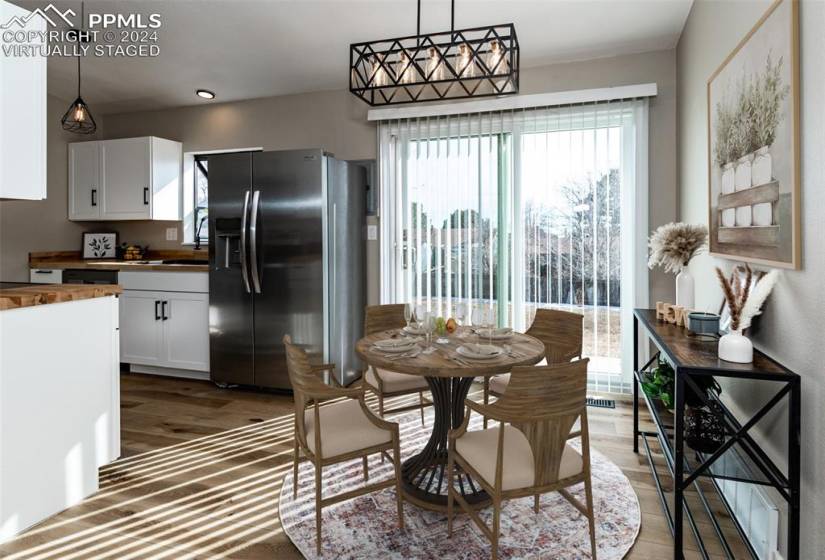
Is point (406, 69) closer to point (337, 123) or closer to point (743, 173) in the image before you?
point (743, 173)

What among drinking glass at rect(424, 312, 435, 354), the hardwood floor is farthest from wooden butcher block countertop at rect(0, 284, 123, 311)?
drinking glass at rect(424, 312, 435, 354)

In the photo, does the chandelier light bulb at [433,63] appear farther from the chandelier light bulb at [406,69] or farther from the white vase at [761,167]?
the white vase at [761,167]

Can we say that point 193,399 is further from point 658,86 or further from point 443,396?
point 658,86

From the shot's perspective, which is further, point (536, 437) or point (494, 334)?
point (494, 334)

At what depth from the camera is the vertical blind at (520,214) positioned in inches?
146

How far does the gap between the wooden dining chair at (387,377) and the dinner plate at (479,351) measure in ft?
1.51

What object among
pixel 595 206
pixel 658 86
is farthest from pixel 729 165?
pixel 658 86

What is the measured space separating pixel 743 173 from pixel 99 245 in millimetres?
5732

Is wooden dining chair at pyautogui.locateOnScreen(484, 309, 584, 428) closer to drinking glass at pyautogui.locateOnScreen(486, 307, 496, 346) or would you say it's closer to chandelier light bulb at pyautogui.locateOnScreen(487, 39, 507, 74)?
drinking glass at pyautogui.locateOnScreen(486, 307, 496, 346)

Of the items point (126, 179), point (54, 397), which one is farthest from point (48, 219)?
point (54, 397)

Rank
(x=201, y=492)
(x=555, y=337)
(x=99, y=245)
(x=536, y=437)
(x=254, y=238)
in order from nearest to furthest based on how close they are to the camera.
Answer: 1. (x=536, y=437)
2. (x=201, y=492)
3. (x=555, y=337)
4. (x=254, y=238)
5. (x=99, y=245)

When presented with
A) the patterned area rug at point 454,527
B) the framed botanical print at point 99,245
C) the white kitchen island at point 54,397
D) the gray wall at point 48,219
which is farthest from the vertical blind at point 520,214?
the gray wall at point 48,219

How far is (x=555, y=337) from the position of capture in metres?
2.96

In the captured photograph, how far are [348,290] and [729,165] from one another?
2.86m
